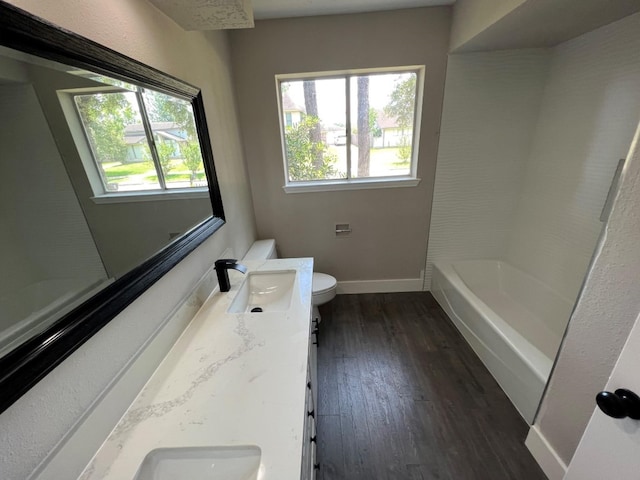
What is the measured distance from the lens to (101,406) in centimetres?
71

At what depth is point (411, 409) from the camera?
5.12ft

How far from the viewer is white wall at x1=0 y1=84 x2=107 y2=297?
1.73ft

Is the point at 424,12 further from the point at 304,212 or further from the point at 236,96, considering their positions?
the point at 304,212

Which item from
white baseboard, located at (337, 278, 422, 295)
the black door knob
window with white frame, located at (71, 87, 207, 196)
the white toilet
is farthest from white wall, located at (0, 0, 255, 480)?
white baseboard, located at (337, 278, 422, 295)

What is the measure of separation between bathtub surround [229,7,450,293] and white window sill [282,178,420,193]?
0.17 feet

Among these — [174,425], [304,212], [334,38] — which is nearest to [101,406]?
[174,425]

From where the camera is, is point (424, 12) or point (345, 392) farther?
point (424, 12)

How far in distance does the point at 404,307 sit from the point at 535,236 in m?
1.29

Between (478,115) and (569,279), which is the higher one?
(478,115)

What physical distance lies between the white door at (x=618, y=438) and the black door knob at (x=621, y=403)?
19 millimetres

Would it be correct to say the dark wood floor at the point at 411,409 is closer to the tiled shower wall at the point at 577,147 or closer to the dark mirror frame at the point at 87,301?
the tiled shower wall at the point at 577,147

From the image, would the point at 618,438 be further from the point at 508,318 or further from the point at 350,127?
the point at 350,127

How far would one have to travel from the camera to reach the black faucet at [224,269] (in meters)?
1.35

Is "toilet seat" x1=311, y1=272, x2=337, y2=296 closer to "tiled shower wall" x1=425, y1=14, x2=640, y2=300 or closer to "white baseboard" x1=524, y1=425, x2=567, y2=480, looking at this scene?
"tiled shower wall" x1=425, y1=14, x2=640, y2=300
